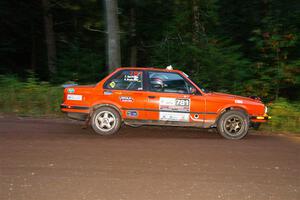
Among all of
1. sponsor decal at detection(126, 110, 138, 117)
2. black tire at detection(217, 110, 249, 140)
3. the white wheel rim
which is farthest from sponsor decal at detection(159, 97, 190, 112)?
the white wheel rim

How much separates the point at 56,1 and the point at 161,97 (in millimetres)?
14403

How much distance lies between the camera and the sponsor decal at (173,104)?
9664mm

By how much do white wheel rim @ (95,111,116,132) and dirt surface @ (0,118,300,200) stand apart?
314mm

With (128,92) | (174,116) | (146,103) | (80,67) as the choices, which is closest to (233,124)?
(174,116)

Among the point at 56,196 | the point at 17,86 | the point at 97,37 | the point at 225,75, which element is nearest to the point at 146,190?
the point at 56,196

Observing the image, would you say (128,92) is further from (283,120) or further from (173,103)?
(283,120)

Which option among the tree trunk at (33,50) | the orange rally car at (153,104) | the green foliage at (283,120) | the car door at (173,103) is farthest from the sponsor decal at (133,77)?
the tree trunk at (33,50)

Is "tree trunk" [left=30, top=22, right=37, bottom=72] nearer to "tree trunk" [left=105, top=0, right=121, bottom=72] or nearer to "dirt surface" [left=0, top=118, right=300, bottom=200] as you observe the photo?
"tree trunk" [left=105, top=0, right=121, bottom=72]

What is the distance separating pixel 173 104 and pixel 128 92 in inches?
41.7

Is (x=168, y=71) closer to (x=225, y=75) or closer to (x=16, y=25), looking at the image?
(x=225, y=75)

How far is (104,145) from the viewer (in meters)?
8.62

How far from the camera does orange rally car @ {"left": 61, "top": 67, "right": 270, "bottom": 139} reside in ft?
31.8

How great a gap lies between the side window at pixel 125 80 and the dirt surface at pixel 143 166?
1148 mm

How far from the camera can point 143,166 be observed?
280 inches
